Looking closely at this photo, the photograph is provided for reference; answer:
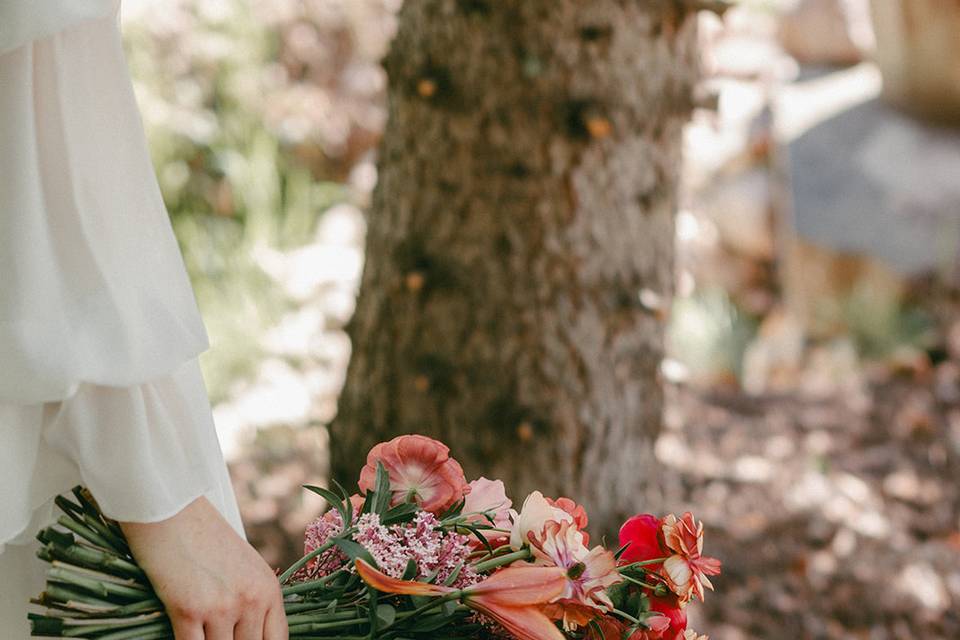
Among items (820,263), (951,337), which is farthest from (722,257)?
(951,337)

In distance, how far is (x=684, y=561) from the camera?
982 millimetres

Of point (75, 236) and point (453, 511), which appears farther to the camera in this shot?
point (453, 511)

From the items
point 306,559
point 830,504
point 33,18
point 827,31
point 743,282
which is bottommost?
point 830,504

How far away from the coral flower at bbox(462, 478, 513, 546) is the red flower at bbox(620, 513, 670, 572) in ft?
0.40

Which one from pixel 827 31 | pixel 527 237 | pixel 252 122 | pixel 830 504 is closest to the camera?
pixel 527 237

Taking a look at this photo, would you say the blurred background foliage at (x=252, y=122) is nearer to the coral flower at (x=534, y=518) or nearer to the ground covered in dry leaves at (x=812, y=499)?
the ground covered in dry leaves at (x=812, y=499)

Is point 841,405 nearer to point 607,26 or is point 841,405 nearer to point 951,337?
point 951,337

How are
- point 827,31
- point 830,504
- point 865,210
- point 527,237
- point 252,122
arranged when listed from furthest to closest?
point 827,31
point 865,210
point 252,122
point 830,504
point 527,237

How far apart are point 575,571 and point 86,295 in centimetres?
52

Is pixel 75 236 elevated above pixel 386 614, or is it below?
above

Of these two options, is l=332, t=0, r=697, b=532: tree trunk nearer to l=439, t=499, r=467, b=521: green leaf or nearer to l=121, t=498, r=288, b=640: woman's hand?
l=439, t=499, r=467, b=521: green leaf

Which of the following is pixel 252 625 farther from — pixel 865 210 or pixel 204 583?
pixel 865 210

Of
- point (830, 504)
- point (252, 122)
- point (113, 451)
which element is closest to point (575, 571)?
point (113, 451)

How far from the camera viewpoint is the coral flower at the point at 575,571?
3.05ft
